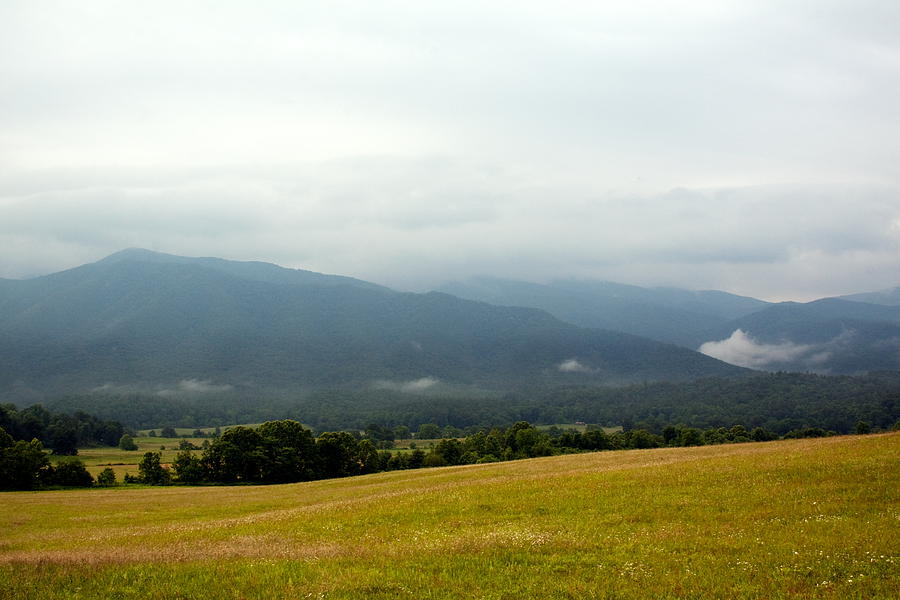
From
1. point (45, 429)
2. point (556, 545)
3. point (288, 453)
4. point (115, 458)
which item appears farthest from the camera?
point (45, 429)

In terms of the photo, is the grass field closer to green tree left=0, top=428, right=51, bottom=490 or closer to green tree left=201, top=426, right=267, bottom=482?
green tree left=0, top=428, right=51, bottom=490

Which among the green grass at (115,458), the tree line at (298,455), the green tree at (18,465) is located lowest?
the green grass at (115,458)

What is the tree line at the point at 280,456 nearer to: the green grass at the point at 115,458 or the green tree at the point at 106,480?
the green tree at the point at 106,480

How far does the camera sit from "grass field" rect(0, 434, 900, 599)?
558 inches

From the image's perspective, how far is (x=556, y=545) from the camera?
58.4 ft

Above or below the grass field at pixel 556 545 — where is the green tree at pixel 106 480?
below

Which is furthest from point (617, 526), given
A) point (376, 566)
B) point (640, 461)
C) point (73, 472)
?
point (73, 472)

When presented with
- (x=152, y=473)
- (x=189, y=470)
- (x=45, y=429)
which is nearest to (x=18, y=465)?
(x=152, y=473)

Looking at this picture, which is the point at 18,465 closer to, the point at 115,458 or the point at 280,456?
the point at 280,456

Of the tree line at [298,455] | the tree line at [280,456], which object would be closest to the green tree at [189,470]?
the tree line at [298,455]

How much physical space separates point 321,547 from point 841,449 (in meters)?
28.8

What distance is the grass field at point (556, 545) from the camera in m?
14.2

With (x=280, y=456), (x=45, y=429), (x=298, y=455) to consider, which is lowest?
(x=45, y=429)

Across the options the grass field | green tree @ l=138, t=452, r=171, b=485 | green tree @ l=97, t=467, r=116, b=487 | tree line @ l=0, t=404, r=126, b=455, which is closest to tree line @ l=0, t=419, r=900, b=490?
green tree @ l=138, t=452, r=171, b=485
